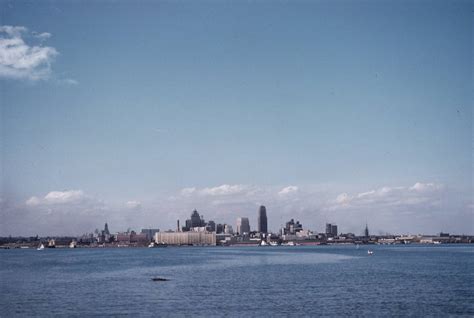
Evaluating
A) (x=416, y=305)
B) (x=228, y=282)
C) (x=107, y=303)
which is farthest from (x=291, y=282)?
(x=107, y=303)

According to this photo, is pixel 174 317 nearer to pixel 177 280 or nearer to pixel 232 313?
pixel 232 313

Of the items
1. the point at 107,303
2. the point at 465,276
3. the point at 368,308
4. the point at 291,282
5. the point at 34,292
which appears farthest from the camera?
the point at 465,276

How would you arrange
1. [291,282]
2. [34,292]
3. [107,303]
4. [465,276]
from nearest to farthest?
[107,303] < [34,292] < [291,282] < [465,276]

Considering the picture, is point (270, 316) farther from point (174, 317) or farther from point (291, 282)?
point (291, 282)

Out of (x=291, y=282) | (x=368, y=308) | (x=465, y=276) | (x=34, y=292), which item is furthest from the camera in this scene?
(x=465, y=276)

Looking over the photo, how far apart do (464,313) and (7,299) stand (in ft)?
186

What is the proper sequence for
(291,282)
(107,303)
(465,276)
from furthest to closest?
(465,276) → (291,282) → (107,303)

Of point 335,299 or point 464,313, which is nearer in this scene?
point 464,313

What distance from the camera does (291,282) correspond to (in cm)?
9050

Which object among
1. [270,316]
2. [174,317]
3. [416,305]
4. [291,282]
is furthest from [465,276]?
[174,317]

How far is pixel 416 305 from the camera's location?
6312 cm

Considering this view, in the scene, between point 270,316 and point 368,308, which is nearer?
point 270,316

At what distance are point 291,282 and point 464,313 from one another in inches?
1442

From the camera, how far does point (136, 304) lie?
64562 millimetres
